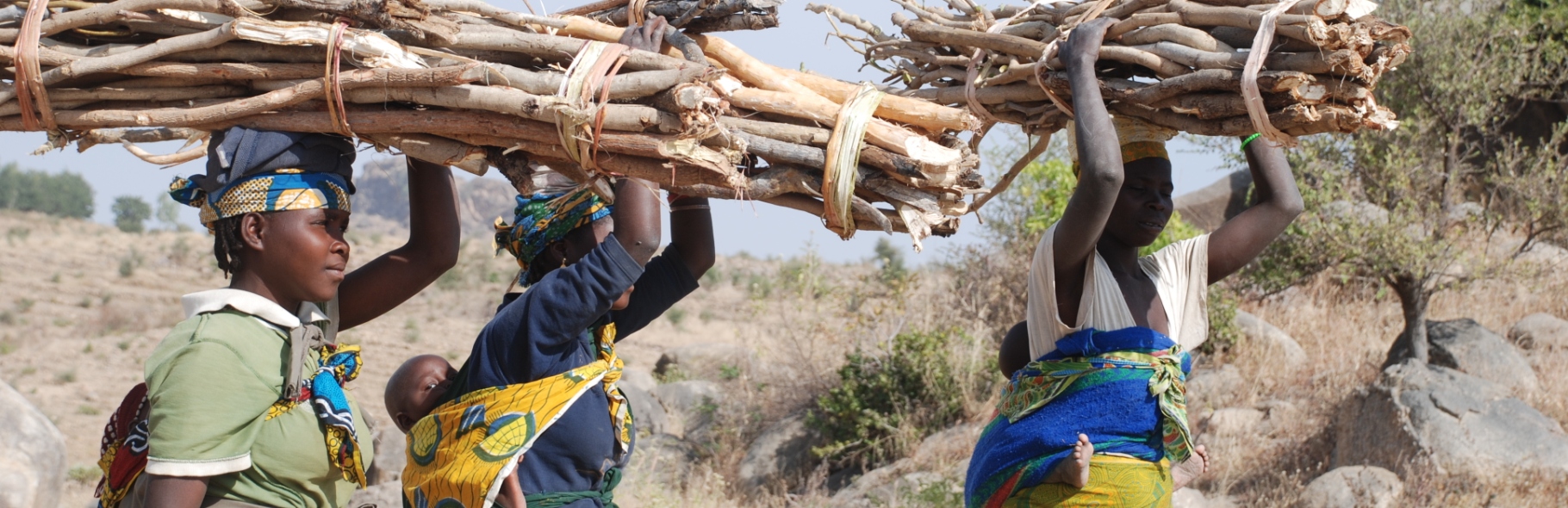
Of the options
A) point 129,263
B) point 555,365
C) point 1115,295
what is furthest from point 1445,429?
point 129,263

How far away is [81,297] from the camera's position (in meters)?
18.2

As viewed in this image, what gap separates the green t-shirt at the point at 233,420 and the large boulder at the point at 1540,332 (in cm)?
815

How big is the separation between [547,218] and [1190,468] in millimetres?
1839

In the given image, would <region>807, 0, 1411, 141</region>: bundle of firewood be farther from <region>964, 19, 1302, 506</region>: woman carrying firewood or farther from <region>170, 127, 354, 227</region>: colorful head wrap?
<region>170, 127, 354, 227</region>: colorful head wrap

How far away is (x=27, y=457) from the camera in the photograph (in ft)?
18.9

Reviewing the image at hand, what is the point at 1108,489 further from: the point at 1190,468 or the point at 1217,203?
the point at 1217,203

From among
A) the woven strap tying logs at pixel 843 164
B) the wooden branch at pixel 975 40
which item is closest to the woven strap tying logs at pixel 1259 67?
the wooden branch at pixel 975 40

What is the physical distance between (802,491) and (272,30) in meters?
6.06

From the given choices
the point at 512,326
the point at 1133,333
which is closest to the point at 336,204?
the point at 512,326

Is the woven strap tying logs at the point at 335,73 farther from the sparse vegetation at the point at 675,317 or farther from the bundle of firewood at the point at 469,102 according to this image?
the sparse vegetation at the point at 675,317

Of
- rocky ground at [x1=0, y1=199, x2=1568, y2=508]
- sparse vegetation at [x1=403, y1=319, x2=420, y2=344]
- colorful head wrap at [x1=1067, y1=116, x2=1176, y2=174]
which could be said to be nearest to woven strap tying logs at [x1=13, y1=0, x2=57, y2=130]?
colorful head wrap at [x1=1067, y1=116, x2=1176, y2=174]

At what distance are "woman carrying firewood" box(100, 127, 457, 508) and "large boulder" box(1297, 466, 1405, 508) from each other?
4.80m

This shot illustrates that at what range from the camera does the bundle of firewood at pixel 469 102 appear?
1976 mm

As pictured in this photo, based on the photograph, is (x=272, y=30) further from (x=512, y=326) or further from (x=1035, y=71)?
(x=1035, y=71)
